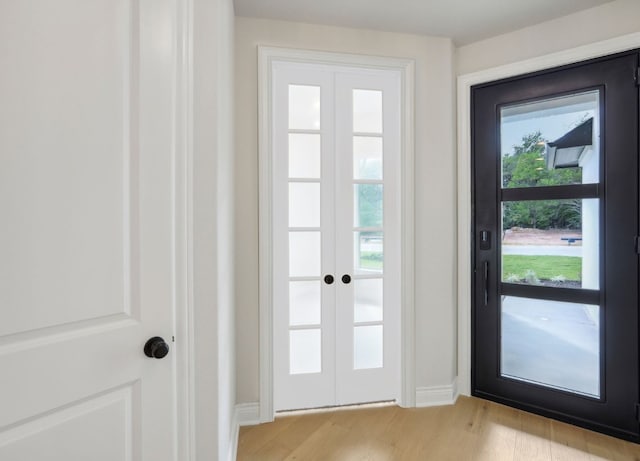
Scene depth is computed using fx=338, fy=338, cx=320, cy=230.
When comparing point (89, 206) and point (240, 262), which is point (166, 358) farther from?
point (240, 262)

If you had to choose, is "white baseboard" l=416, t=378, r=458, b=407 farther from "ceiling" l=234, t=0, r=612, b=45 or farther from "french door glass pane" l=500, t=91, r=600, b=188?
"ceiling" l=234, t=0, r=612, b=45

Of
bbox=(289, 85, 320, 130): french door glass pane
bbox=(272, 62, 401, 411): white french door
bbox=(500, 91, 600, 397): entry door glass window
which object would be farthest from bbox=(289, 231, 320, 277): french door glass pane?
bbox=(500, 91, 600, 397): entry door glass window

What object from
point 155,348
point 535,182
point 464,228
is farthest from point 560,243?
point 155,348

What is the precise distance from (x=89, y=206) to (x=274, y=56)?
5.30ft

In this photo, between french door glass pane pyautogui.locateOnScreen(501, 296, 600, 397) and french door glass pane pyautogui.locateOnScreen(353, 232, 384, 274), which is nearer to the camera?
french door glass pane pyautogui.locateOnScreen(501, 296, 600, 397)

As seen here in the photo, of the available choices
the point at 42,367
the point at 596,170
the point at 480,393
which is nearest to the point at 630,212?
the point at 596,170

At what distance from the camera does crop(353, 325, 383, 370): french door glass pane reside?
232 centimetres

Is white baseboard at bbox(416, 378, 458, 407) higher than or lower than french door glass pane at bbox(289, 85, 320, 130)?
lower

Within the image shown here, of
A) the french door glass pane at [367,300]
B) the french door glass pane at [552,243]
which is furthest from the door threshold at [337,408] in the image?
the french door glass pane at [552,243]

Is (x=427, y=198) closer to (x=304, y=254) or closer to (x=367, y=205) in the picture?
(x=367, y=205)

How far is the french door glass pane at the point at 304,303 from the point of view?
224 cm

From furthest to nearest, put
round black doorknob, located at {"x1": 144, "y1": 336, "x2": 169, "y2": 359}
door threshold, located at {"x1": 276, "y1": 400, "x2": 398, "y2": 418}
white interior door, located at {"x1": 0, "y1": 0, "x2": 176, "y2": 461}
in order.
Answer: door threshold, located at {"x1": 276, "y1": 400, "x2": 398, "y2": 418}
round black doorknob, located at {"x1": 144, "y1": 336, "x2": 169, "y2": 359}
white interior door, located at {"x1": 0, "y1": 0, "x2": 176, "y2": 461}

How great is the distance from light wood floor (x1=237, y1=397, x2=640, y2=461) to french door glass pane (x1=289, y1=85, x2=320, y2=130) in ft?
6.21

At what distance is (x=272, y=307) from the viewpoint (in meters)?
2.14
